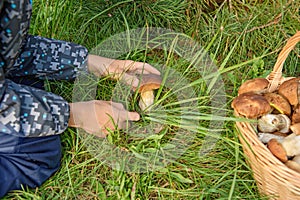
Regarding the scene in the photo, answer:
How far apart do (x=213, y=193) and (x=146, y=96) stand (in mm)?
439

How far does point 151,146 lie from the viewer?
162cm

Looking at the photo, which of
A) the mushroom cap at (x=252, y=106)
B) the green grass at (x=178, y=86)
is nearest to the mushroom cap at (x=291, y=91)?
the mushroom cap at (x=252, y=106)

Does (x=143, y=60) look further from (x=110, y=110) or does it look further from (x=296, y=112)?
(x=296, y=112)

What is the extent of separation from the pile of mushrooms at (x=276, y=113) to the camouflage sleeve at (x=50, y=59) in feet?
2.23

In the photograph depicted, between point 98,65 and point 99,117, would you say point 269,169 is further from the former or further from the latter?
point 98,65

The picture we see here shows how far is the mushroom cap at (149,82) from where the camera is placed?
1654 millimetres

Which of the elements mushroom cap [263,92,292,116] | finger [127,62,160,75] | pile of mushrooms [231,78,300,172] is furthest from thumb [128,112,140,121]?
mushroom cap [263,92,292,116]

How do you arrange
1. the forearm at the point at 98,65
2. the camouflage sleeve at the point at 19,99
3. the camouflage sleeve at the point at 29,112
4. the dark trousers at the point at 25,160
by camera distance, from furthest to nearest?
1. the forearm at the point at 98,65
2. the dark trousers at the point at 25,160
3. the camouflage sleeve at the point at 29,112
4. the camouflage sleeve at the point at 19,99

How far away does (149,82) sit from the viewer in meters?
1.65

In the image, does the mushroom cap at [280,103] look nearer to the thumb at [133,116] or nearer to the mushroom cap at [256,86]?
the mushroom cap at [256,86]

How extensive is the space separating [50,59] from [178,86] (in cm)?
52

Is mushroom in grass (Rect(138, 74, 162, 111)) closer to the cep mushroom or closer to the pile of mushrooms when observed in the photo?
the pile of mushrooms

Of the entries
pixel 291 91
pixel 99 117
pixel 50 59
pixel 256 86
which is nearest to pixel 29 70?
pixel 50 59

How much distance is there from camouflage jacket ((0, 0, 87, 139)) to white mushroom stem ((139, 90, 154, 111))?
0.29m
